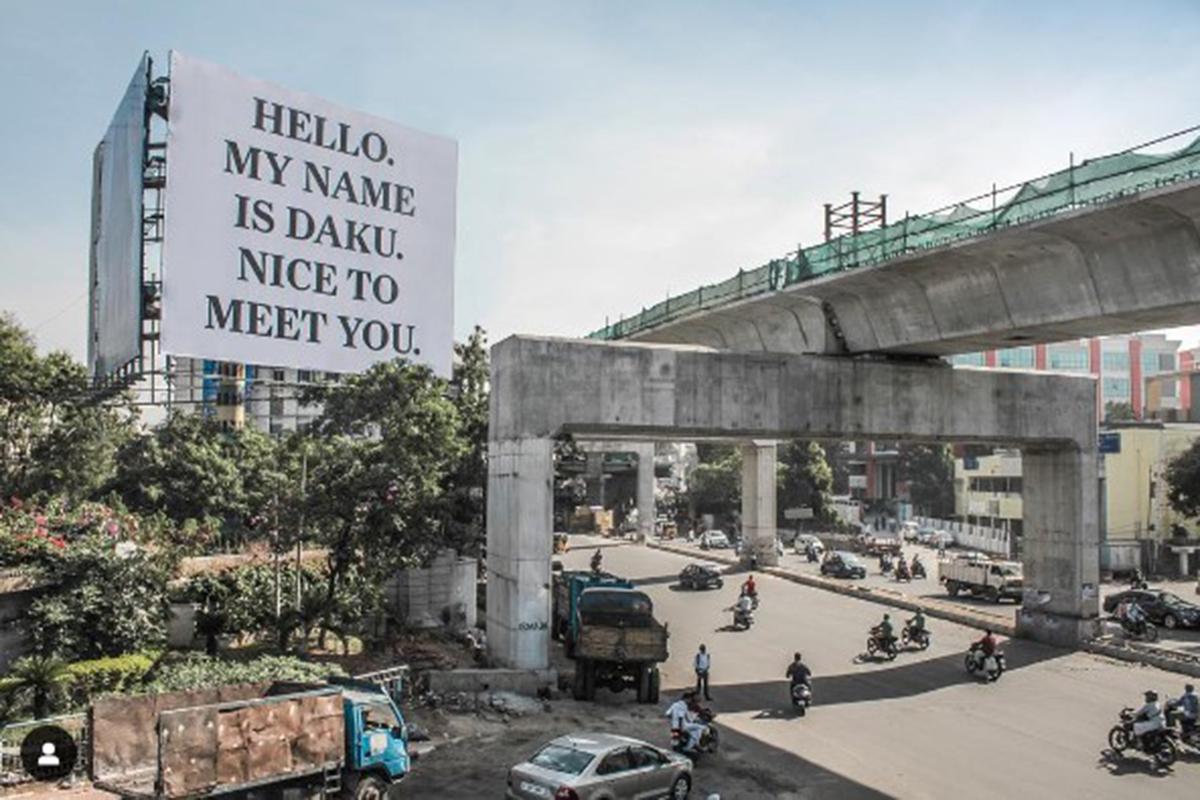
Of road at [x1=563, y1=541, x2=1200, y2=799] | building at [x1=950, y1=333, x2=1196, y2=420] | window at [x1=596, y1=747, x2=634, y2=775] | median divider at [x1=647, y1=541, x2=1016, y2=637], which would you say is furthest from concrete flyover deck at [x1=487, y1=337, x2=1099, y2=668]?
building at [x1=950, y1=333, x2=1196, y2=420]

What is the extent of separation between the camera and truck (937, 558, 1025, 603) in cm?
4084

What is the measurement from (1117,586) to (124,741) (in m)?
46.3

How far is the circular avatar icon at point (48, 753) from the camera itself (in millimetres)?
15352

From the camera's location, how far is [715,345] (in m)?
33.3

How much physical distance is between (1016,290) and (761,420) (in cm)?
733

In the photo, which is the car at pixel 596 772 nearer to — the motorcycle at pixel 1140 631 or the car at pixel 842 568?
the motorcycle at pixel 1140 631

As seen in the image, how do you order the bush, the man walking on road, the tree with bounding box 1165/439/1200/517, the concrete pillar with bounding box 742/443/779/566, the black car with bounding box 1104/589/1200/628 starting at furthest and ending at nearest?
the concrete pillar with bounding box 742/443/779/566
the tree with bounding box 1165/439/1200/517
the black car with bounding box 1104/589/1200/628
the man walking on road
the bush

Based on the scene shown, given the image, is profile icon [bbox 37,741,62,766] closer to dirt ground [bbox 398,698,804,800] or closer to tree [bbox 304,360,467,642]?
dirt ground [bbox 398,698,804,800]

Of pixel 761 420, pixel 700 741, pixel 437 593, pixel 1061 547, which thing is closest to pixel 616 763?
pixel 700 741

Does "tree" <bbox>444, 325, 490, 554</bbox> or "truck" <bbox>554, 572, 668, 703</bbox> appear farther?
"tree" <bbox>444, 325, 490, 554</bbox>

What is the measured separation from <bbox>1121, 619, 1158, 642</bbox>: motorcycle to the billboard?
3243 centimetres

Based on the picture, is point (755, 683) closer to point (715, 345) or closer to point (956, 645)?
point (956, 645)

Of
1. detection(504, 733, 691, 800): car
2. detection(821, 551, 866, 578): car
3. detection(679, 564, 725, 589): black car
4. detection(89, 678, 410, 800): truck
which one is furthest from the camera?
detection(821, 551, 866, 578): car

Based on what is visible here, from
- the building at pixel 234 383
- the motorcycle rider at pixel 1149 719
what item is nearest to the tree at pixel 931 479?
the building at pixel 234 383
